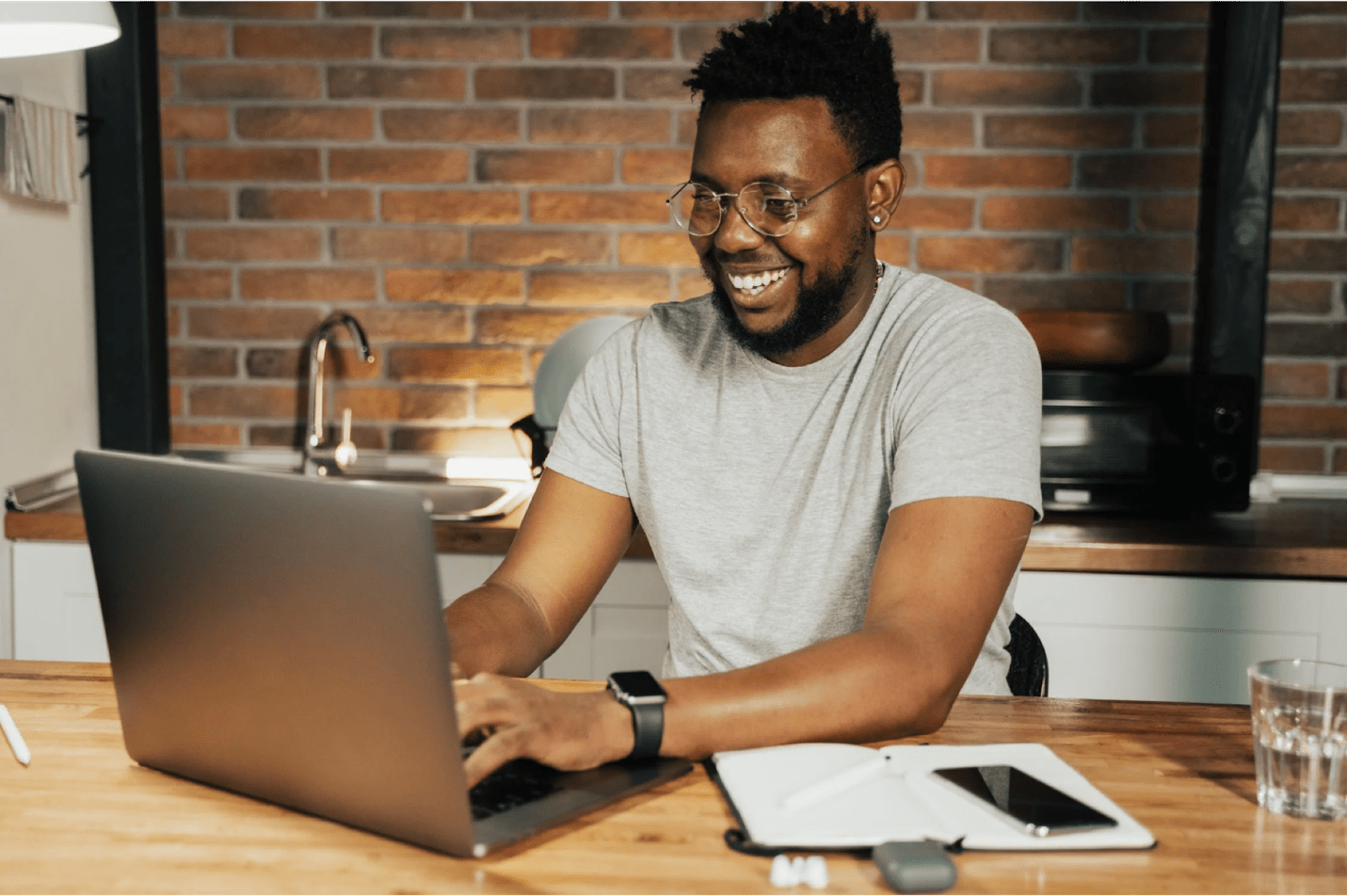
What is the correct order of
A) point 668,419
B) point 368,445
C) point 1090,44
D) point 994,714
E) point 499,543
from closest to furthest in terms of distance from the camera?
point 994,714 → point 668,419 → point 499,543 → point 1090,44 → point 368,445

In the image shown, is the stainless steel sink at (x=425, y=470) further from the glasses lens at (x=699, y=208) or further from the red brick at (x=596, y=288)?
the glasses lens at (x=699, y=208)

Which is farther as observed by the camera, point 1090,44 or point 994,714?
point 1090,44

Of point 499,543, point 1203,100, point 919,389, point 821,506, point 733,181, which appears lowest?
point 499,543

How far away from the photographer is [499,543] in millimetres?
2070

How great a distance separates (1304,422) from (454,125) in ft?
6.24

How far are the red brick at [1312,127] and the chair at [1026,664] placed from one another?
1526 millimetres

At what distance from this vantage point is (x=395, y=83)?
2.59 m

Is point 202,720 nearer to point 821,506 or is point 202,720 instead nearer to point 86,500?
point 86,500

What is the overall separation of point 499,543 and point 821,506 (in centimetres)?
81

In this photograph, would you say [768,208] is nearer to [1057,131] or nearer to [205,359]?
[1057,131]

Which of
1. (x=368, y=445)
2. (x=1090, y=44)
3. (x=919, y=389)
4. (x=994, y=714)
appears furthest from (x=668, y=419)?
(x=1090, y=44)

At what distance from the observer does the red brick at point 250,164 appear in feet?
8.58

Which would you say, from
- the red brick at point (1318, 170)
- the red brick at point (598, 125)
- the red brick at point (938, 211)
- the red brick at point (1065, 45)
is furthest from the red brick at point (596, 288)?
the red brick at point (1318, 170)

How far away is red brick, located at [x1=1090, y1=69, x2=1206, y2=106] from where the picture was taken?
247 cm
